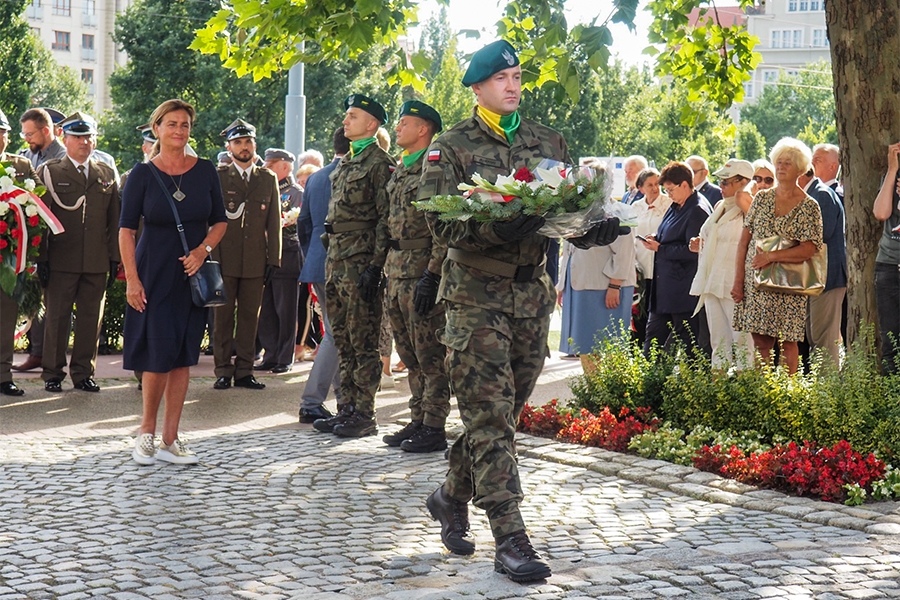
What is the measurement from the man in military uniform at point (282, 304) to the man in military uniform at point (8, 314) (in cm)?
280

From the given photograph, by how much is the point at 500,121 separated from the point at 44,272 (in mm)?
6842

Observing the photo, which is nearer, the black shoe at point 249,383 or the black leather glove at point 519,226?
the black leather glove at point 519,226

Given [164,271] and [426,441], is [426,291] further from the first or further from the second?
[164,271]

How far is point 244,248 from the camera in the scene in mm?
11969

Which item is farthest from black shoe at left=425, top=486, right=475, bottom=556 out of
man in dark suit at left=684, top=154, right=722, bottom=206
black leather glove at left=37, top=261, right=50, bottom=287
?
man in dark suit at left=684, top=154, right=722, bottom=206

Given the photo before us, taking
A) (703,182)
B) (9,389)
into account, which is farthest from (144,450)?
(703,182)

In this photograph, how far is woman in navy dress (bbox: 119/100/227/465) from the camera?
789 cm

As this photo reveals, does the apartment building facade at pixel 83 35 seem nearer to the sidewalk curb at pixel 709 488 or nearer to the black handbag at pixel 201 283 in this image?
the black handbag at pixel 201 283

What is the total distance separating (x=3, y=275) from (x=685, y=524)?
20.9 ft

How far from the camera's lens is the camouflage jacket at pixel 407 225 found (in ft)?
27.5

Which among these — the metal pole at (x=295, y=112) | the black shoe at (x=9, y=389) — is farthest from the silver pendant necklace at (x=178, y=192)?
the metal pole at (x=295, y=112)

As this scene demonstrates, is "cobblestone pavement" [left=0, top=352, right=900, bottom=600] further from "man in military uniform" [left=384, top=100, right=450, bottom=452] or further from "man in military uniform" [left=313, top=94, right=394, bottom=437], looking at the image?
"man in military uniform" [left=313, top=94, right=394, bottom=437]

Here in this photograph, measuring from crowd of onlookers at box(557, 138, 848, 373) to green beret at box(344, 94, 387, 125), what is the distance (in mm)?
2653

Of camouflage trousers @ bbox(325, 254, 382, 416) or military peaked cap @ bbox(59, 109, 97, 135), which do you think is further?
military peaked cap @ bbox(59, 109, 97, 135)
